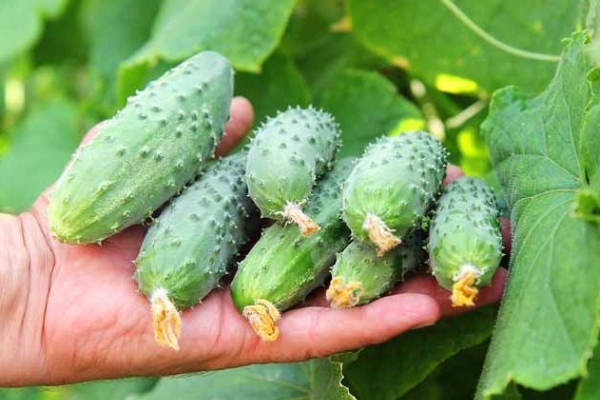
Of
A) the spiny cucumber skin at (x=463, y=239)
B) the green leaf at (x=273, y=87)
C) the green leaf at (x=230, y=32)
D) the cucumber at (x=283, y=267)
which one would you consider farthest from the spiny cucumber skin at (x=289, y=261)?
the green leaf at (x=273, y=87)

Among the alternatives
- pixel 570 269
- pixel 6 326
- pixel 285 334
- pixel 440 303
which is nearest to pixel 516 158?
pixel 440 303

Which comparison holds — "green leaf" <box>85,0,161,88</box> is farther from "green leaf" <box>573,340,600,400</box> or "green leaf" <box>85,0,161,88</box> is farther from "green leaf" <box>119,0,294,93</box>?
"green leaf" <box>573,340,600,400</box>

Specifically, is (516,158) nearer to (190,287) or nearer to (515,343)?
(515,343)

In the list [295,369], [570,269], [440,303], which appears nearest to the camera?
[570,269]

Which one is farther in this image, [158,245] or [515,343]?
[158,245]

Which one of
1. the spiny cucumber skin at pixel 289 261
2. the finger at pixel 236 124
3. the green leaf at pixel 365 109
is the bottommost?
the green leaf at pixel 365 109

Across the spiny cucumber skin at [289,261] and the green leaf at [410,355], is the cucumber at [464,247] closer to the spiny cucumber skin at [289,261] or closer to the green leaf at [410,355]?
the spiny cucumber skin at [289,261]
